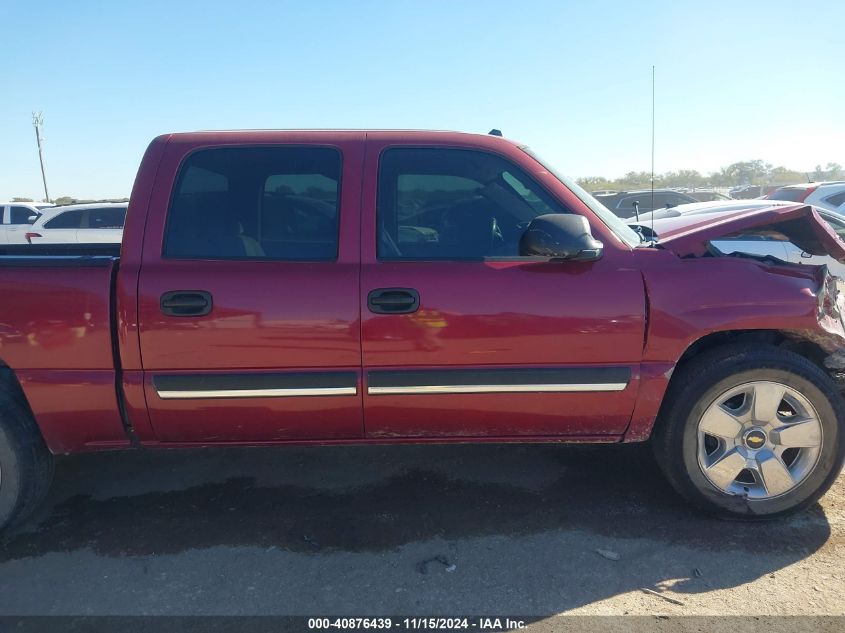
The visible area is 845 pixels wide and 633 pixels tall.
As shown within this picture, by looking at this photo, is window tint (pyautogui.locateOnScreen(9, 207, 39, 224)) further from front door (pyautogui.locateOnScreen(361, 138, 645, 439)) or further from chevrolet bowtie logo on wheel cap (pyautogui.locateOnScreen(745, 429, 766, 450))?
chevrolet bowtie logo on wheel cap (pyautogui.locateOnScreen(745, 429, 766, 450))

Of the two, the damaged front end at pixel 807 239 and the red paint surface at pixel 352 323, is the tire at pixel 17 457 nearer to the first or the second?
the red paint surface at pixel 352 323

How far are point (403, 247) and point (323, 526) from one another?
4.75ft

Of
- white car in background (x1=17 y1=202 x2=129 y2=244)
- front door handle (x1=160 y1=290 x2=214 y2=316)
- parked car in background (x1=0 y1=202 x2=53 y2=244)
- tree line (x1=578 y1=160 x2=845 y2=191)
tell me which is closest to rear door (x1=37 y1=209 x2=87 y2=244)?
white car in background (x1=17 y1=202 x2=129 y2=244)

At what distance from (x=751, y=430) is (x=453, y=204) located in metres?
1.81

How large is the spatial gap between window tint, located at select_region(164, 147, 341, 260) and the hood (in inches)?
65.4

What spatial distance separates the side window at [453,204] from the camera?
296 cm

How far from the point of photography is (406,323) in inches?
112

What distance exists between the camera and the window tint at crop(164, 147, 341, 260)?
9.64ft

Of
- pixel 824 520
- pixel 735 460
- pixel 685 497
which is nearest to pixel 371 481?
pixel 685 497

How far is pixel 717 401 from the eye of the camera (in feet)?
9.86

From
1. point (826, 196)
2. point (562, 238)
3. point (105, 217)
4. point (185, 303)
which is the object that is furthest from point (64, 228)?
point (826, 196)

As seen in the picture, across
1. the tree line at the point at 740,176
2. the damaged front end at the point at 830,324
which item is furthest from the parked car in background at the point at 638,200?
the tree line at the point at 740,176

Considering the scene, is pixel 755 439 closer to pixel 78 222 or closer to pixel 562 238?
pixel 562 238

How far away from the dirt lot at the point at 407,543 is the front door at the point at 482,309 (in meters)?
0.50
